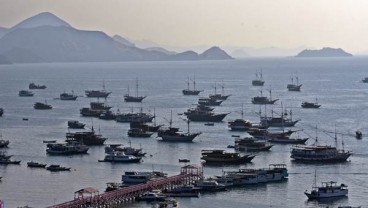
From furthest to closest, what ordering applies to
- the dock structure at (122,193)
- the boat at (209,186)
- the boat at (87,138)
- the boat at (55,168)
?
the boat at (87,138) < the boat at (55,168) < the boat at (209,186) < the dock structure at (122,193)

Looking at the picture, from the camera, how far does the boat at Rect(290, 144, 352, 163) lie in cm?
4628

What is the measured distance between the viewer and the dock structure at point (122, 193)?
3496 cm

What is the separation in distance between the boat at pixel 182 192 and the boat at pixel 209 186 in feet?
1.55

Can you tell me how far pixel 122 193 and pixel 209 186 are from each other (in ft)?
13.9

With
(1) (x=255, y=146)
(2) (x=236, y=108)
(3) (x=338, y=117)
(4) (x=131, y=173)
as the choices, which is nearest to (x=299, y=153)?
(1) (x=255, y=146)

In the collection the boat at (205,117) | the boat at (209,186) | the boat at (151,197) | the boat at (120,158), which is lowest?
the boat at (151,197)

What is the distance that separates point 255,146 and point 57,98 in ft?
174

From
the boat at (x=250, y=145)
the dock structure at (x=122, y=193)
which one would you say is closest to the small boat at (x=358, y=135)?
the boat at (x=250, y=145)

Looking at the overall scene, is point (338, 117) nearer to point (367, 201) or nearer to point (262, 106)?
point (262, 106)

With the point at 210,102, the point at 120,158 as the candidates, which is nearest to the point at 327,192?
the point at 120,158

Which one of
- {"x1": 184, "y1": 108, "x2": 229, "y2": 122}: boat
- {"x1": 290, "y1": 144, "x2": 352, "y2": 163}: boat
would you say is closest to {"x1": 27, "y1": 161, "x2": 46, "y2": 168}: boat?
{"x1": 290, "y1": 144, "x2": 352, "y2": 163}: boat

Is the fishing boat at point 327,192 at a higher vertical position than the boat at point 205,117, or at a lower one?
lower

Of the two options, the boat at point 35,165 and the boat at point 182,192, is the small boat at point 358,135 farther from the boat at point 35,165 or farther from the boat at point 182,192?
the boat at point 35,165

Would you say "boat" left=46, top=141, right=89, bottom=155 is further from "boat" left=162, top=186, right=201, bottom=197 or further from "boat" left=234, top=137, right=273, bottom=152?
"boat" left=162, top=186, right=201, bottom=197
